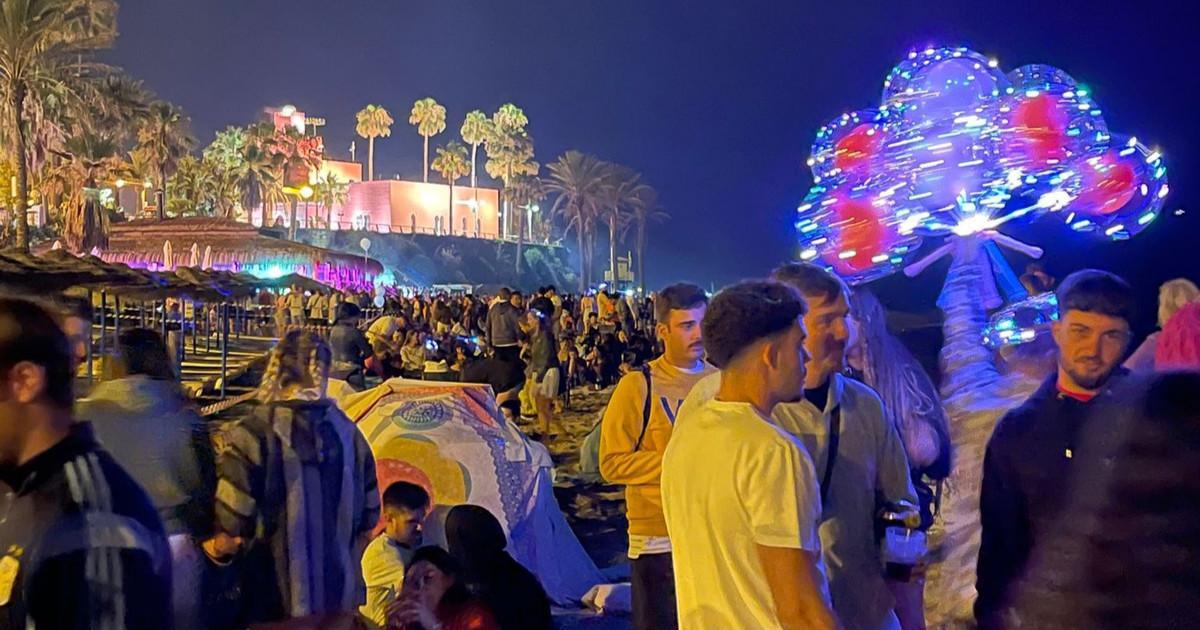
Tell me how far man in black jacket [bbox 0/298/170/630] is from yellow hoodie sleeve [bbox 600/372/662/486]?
1.78m

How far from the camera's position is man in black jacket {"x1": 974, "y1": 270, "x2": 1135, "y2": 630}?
288 cm

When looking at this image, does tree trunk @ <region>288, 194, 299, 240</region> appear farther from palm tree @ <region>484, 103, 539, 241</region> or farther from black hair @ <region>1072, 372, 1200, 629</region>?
black hair @ <region>1072, 372, 1200, 629</region>

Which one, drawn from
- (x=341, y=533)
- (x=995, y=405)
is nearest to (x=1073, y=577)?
(x=995, y=405)

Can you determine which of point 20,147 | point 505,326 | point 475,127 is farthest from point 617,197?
point 505,326

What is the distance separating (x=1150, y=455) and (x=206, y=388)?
1474cm

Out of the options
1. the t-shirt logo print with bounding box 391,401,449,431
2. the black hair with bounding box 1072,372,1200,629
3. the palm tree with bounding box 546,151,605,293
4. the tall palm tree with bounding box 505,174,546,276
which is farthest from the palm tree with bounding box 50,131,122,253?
the tall palm tree with bounding box 505,174,546,276

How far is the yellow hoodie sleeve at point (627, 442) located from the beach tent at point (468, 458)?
50.0 inches

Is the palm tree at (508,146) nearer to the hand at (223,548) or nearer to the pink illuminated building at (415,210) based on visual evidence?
the pink illuminated building at (415,210)

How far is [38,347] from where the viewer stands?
260cm

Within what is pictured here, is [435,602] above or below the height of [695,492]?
below

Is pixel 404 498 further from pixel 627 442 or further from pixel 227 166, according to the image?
pixel 227 166

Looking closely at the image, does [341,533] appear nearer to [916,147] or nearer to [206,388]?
[916,147]

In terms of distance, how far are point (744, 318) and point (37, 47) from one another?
3260 centimetres

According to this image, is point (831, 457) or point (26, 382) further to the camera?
point (831, 457)
